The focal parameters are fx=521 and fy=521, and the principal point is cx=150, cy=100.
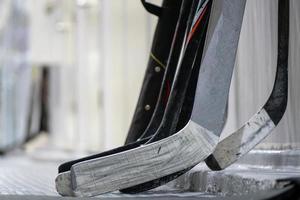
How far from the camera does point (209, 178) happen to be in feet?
3.38

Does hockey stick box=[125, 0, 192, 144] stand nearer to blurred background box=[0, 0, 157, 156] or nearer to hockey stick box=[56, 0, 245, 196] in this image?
hockey stick box=[56, 0, 245, 196]

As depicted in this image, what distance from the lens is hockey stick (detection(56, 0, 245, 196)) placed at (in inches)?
32.9

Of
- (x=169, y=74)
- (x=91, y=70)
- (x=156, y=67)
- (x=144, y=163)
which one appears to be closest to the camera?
(x=144, y=163)

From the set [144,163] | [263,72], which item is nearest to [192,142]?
[144,163]

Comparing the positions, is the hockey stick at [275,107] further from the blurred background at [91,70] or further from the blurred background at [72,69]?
the blurred background at [72,69]

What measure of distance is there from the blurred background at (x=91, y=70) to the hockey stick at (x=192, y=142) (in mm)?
191

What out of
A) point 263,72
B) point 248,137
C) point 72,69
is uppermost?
point 263,72

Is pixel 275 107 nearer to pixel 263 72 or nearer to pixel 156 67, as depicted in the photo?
pixel 263 72

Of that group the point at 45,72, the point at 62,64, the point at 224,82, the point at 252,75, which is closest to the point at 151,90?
the point at 252,75

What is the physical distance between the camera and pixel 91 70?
401 centimetres

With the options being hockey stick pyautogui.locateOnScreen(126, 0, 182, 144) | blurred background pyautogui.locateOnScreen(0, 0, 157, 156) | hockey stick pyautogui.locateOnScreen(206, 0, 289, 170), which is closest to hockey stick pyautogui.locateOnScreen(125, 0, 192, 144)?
hockey stick pyautogui.locateOnScreen(126, 0, 182, 144)

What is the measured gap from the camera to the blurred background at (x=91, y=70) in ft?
3.62

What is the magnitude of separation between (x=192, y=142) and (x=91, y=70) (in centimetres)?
322

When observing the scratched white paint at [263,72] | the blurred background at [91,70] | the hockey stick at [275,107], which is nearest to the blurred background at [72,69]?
the blurred background at [91,70]
